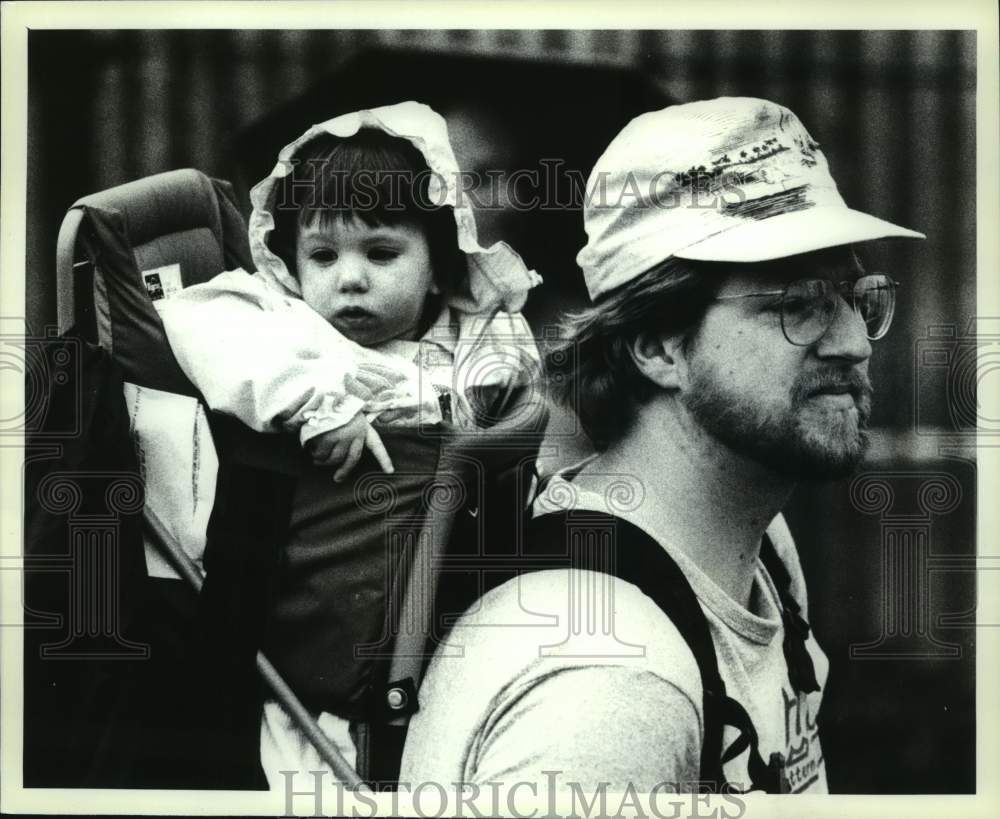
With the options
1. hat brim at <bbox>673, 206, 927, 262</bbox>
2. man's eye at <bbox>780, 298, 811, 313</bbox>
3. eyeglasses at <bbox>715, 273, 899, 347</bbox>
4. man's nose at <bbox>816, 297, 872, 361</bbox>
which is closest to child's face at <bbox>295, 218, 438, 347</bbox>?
hat brim at <bbox>673, 206, 927, 262</bbox>

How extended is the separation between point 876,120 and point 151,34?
79.9 inches

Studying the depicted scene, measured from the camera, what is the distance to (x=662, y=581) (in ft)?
9.34

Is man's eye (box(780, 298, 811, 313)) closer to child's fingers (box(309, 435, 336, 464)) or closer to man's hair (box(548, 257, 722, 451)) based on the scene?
man's hair (box(548, 257, 722, 451))

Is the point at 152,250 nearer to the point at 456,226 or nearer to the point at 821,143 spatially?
the point at 456,226

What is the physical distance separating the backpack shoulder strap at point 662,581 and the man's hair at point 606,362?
23 centimetres

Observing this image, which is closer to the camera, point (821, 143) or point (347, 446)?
point (347, 446)

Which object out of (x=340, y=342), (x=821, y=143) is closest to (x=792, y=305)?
(x=821, y=143)

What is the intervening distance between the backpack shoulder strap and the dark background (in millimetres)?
330

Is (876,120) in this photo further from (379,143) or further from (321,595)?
(321,595)

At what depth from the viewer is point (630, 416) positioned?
2.90m

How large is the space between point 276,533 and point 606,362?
99cm

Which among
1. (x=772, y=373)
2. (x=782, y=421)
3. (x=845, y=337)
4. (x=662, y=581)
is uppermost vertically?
(x=845, y=337)

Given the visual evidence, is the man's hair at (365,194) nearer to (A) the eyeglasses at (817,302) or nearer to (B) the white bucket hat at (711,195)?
(B) the white bucket hat at (711,195)

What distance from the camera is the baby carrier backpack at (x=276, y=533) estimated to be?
2.85m
